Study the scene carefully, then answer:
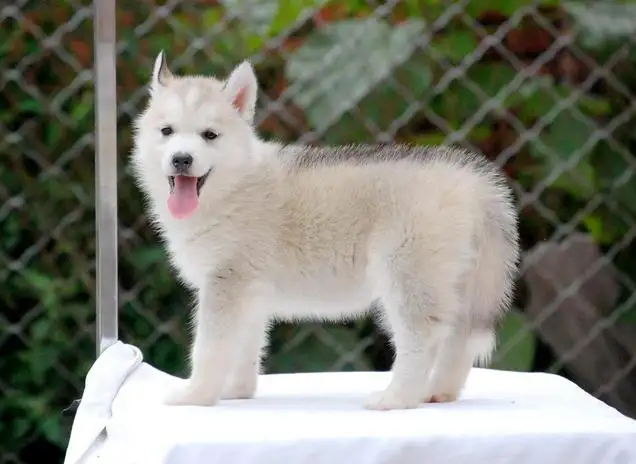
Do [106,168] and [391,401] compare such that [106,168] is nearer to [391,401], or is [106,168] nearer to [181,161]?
[181,161]

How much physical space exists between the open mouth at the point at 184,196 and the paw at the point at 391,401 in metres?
0.23

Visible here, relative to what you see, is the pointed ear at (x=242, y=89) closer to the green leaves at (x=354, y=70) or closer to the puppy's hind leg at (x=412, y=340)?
the puppy's hind leg at (x=412, y=340)

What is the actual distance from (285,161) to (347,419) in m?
0.25

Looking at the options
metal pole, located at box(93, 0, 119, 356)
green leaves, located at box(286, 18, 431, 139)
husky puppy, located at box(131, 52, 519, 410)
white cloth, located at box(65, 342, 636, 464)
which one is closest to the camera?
white cloth, located at box(65, 342, 636, 464)

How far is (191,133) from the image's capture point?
833mm

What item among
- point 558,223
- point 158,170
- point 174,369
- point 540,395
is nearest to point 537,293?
point 558,223

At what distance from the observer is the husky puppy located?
2.68 ft

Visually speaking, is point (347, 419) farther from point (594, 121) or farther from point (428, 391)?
point (594, 121)

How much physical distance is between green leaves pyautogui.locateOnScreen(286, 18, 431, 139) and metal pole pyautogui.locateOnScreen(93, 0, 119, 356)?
0.91ft

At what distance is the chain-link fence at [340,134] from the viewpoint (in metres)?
1.19

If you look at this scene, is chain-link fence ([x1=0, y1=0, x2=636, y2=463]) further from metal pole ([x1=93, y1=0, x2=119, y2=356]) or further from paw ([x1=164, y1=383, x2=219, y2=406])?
paw ([x1=164, y1=383, x2=219, y2=406])

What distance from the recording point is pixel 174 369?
4.08 ft

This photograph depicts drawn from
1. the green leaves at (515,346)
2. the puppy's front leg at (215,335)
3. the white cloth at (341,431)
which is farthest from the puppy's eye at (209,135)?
the green leaves at (515,346)

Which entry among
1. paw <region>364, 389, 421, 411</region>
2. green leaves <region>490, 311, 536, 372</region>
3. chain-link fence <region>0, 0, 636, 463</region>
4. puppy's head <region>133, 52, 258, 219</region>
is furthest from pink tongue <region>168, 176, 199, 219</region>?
green leaves <region>490, 311, 536, 372</region>
